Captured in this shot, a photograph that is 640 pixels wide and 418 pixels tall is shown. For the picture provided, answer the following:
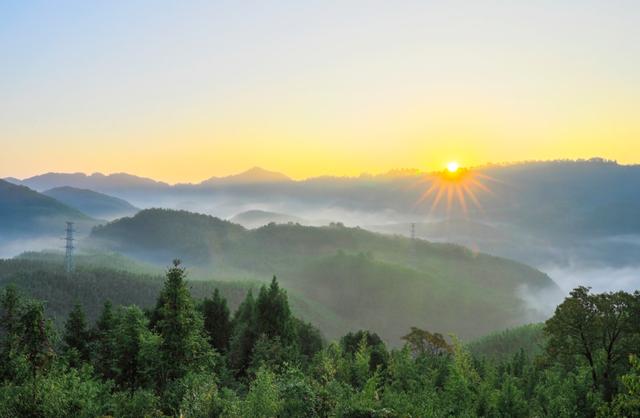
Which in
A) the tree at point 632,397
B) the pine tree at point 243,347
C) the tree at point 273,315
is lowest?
the pine tree at point 243,347

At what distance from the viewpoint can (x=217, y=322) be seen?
10094 centimetres

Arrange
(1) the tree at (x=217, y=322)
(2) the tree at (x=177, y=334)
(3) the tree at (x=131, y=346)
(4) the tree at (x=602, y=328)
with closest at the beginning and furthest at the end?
(2) the tree at (x=177, y=334) → (4) the tree at (x=602, y=328) → (3) the tree at (x=131, y=346) → (1) the tree at (x=217, y=322)

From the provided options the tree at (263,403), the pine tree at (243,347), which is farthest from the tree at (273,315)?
the tree at (263,403)

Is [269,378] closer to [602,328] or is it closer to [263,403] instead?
[263,403]

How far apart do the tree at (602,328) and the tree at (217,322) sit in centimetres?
6464

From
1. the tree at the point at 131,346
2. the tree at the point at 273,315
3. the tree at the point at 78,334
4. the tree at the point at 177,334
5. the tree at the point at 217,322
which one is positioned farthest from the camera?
the tree at the point at 217,322

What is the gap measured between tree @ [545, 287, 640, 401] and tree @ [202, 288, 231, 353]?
64.6m

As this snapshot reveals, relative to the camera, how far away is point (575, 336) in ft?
165

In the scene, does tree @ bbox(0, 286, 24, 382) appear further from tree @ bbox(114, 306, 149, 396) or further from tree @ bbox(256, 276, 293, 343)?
tree @ bbox(256, 276, 293, 343)

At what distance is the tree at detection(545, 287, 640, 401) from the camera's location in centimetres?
4888

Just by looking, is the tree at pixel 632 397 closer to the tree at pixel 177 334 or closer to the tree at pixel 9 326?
the tree at pixel 177 334

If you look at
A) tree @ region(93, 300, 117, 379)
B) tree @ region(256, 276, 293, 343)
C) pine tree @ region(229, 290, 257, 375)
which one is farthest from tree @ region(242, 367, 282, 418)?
tree @ region(256, 276, 293, 343)

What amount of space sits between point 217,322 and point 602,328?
226ft

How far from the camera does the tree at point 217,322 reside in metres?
100
